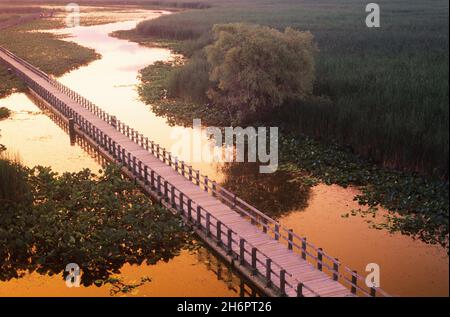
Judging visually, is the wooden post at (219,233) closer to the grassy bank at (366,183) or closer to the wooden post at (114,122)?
the grassy bank at (366,183)

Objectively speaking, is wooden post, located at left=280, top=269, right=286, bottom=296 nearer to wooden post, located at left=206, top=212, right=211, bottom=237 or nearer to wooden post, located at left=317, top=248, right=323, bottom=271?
wooden post, located at left=317, top=248, right=323, bottom=271

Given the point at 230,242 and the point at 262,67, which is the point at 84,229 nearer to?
the point at 230,242

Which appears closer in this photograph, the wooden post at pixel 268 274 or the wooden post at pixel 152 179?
the wooden post at pixel 268 274

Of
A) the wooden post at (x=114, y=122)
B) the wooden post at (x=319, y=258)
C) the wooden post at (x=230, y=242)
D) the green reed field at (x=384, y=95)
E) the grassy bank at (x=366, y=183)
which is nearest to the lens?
the wooden post at (x=319, y=258)

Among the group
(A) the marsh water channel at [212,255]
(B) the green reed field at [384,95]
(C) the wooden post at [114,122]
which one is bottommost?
(A) the marsh water channel at [212,255]

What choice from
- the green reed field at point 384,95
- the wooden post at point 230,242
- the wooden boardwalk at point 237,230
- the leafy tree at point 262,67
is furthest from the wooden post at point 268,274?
the leafy tree at point 262,67

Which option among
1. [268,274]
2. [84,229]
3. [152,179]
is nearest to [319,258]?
[268,274]
